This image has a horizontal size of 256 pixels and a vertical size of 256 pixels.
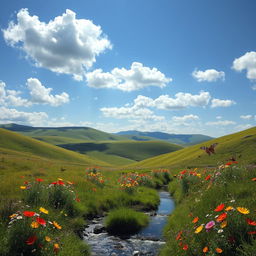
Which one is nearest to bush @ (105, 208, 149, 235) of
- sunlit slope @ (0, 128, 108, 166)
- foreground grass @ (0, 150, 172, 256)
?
foreground grass @ (0, 150, 172, 256)

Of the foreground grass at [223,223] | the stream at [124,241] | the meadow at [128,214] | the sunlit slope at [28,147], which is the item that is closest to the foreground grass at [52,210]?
the meadow at [128,214]

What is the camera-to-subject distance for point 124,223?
36.8ft

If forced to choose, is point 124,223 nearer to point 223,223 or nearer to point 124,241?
point 124,241

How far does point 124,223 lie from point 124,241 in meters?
1.54

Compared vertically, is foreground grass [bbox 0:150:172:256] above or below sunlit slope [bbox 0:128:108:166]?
above

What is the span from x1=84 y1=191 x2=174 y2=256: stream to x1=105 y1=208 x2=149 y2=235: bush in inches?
12.5

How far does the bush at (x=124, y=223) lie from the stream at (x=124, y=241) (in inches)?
12.5

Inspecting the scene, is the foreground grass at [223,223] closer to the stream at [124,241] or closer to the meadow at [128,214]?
the meadow at [128,214]

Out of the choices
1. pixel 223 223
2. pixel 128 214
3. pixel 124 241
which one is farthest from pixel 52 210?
pixel 223 223

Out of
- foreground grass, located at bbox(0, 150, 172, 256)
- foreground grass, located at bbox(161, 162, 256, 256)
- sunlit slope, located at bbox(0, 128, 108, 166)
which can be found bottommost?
sunlit slope, located at bbox(0, 128, 108, 166)

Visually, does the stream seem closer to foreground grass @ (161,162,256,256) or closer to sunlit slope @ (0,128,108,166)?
foreground grass @ (161,162,256,256)

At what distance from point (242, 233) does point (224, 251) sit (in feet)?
1.98

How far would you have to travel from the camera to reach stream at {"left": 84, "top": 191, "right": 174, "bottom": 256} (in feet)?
27.9

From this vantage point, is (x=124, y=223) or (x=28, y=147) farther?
(x=28, y=147)
